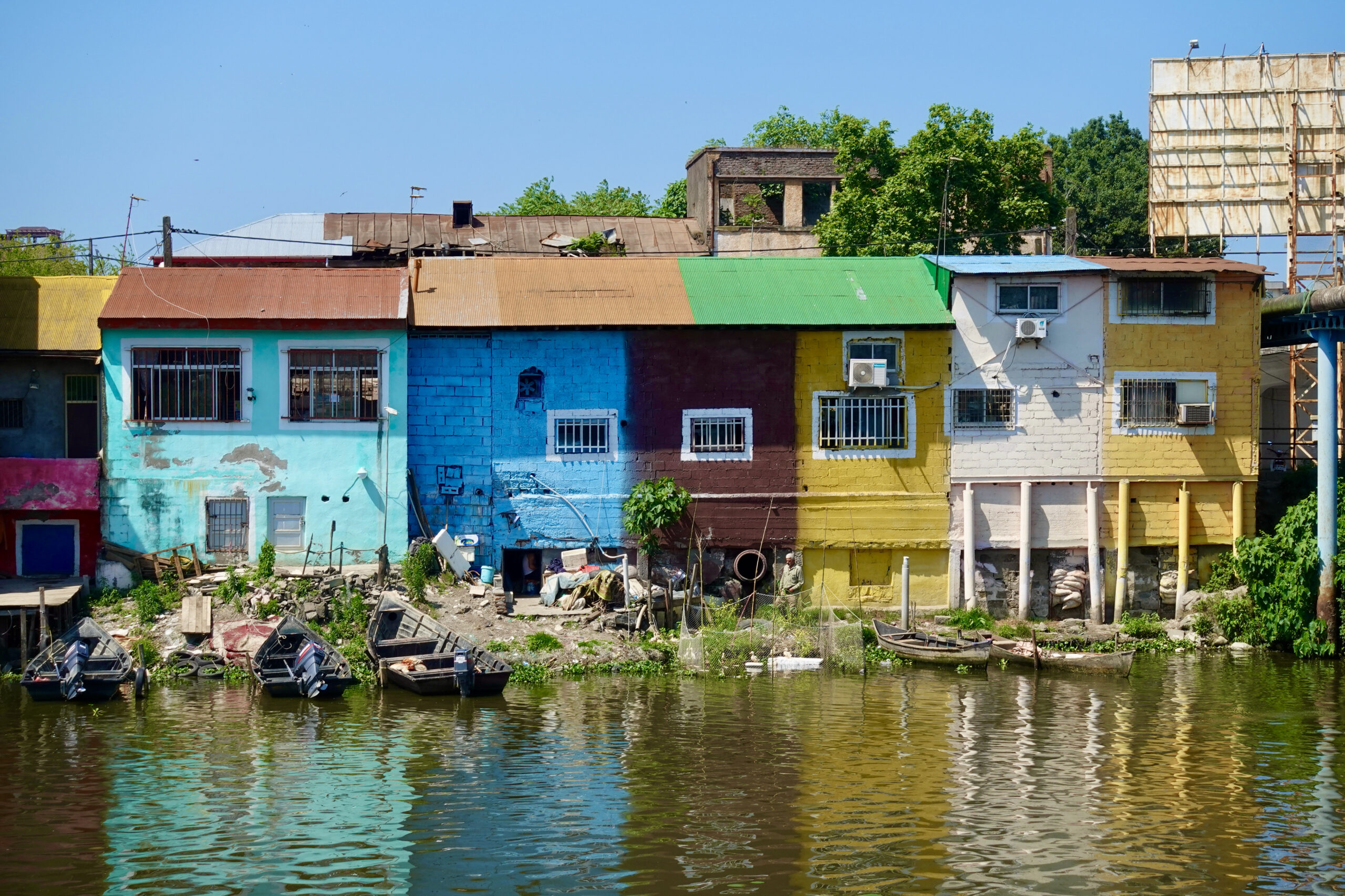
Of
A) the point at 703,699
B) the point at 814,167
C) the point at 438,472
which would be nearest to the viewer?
the point at 703,699

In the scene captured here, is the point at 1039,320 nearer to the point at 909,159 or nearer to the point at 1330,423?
the point at 1330,423

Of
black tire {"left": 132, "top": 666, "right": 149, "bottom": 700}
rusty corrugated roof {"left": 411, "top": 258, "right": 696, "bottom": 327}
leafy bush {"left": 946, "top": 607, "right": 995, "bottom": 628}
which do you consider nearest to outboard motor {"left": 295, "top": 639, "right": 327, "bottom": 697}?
black tire {"left": 132, "top": 666, "right": 149, "bottom": 700}

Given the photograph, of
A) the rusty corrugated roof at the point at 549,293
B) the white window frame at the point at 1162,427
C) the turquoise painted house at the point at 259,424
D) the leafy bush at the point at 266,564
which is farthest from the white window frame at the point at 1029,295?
the leafy bush at the point at 266,564

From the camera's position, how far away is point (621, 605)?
33.9 meters

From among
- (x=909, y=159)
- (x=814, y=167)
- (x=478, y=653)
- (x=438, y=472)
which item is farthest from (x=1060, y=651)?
(x=814, y=167)

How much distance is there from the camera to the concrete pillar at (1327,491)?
33844mm

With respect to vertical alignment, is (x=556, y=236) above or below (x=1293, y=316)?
above

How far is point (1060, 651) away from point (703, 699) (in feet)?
30.8

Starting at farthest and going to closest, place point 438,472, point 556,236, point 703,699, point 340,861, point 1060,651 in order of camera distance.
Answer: point 556,236, point 438,472, point 1060,651, point 703,699, point 340,861

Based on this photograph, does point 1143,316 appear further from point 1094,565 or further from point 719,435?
point 719,435

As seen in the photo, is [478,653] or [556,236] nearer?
[478,653]

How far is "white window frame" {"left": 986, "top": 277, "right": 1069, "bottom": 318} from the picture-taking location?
36.2 m

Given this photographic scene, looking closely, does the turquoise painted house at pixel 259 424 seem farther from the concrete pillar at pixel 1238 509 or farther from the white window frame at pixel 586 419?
the concrete pillar at pixel 1238 509

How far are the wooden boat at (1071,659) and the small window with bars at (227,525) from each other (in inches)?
717
